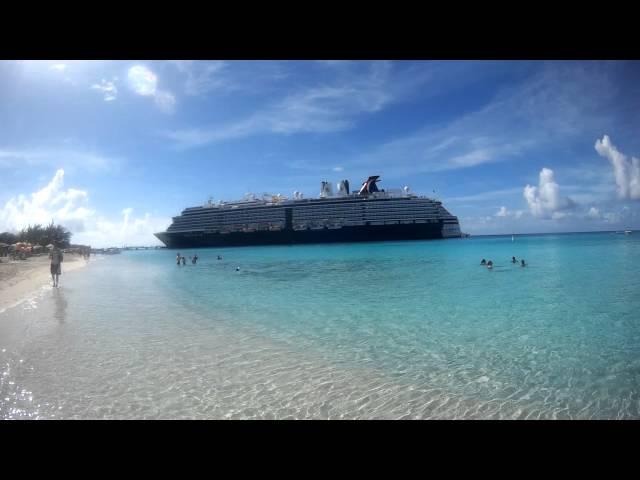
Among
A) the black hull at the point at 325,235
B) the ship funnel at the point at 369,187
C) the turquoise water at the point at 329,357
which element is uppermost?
the ship funnel at the point at 369,187

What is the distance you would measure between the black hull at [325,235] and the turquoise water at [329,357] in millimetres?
47113

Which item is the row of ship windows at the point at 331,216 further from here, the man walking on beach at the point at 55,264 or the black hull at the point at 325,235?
the man walking on beach at the point at 55,264

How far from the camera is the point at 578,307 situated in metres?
8.98

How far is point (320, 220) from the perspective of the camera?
196 feet

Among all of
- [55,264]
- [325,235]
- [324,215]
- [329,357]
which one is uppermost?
[324,215]

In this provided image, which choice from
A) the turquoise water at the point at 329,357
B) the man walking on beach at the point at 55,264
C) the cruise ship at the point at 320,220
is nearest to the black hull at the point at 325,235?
the cruise ship at the point at 320,220

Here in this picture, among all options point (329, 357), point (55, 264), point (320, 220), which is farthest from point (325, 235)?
point (329, 357)

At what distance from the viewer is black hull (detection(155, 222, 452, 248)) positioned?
57875mm

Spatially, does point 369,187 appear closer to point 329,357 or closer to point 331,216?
point 331,216

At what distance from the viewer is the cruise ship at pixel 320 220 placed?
2285 inches

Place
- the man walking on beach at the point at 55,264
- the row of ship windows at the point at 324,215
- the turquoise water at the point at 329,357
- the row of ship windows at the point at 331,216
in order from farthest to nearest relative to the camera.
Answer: the row of ship windows at the point at 324,215
the row of ship windows at the point at 331,216
the man walking on beach at the point at 55,264
the turquoise water at the point at 329,357

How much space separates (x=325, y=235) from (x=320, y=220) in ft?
9.57
